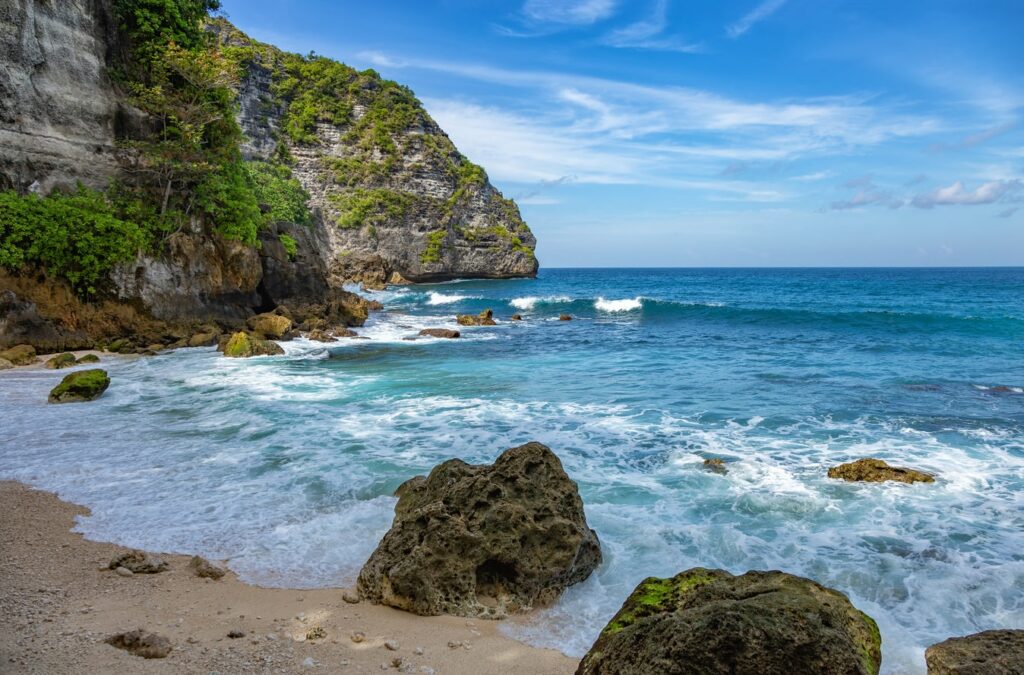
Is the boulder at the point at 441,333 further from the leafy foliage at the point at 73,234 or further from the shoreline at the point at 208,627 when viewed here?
the shoreline at the point at 208,627

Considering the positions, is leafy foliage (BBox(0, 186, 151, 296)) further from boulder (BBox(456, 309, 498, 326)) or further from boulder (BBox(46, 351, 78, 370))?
boulder (BBox(456, 309, 498, 326))

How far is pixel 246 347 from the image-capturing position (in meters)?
19.7

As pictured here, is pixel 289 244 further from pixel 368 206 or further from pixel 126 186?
pixel 368 206

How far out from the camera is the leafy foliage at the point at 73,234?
704 inches

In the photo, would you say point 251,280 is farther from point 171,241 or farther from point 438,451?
point 438,451

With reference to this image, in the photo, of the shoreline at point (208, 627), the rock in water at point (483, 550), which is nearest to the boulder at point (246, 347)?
the shoreline at point (208, 627)

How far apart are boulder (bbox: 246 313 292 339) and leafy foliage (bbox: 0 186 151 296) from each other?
184 inches

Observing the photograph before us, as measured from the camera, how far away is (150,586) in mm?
5645

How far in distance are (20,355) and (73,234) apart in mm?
4236

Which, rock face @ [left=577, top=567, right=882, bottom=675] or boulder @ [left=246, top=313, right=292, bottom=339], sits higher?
rock face @ [left=577, top=567, right=882, bottom=675]

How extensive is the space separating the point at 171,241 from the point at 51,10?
7.87 m

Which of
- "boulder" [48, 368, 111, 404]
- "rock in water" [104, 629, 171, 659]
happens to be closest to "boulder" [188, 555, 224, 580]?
"rock in water" [104, 629, 171, 659]

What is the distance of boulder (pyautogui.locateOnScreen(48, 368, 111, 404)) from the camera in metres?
12.7

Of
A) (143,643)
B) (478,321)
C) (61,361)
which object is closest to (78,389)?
(61,361)
